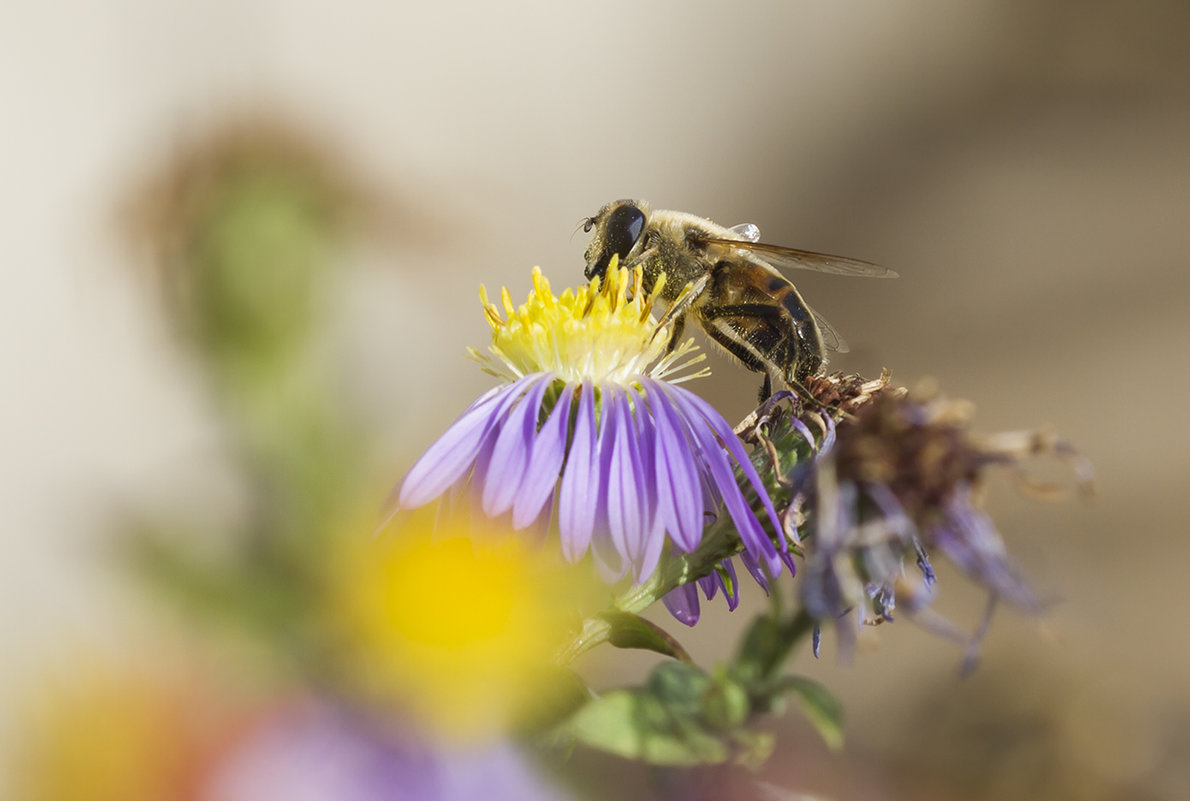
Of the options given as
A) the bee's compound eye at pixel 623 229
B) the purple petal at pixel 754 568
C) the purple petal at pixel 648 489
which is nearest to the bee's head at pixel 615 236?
the bee's compound eye at pixel 623 229

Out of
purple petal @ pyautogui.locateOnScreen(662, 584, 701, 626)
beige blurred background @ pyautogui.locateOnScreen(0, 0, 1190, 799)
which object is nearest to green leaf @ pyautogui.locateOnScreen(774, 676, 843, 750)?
purple petal @ pyautogui.locateOnScreen(662, 584, 701, 626)

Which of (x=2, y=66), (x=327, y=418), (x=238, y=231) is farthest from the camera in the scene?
(x=2, y=66)

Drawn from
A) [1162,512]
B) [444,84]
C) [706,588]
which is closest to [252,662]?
[706,588]

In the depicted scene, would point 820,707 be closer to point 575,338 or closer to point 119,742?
point 575,338

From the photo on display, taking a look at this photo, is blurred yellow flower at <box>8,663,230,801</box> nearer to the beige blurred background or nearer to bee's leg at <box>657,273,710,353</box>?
bee's leg at <box>657,273,710,353</box>

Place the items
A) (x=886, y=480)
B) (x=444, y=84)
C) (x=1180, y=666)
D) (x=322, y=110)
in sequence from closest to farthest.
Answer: (x=886, y=480) < (x=1180, y=666) < (x=322, y=110) < (x=444, y=84)

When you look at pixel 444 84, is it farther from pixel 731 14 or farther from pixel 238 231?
pixel 238 231
